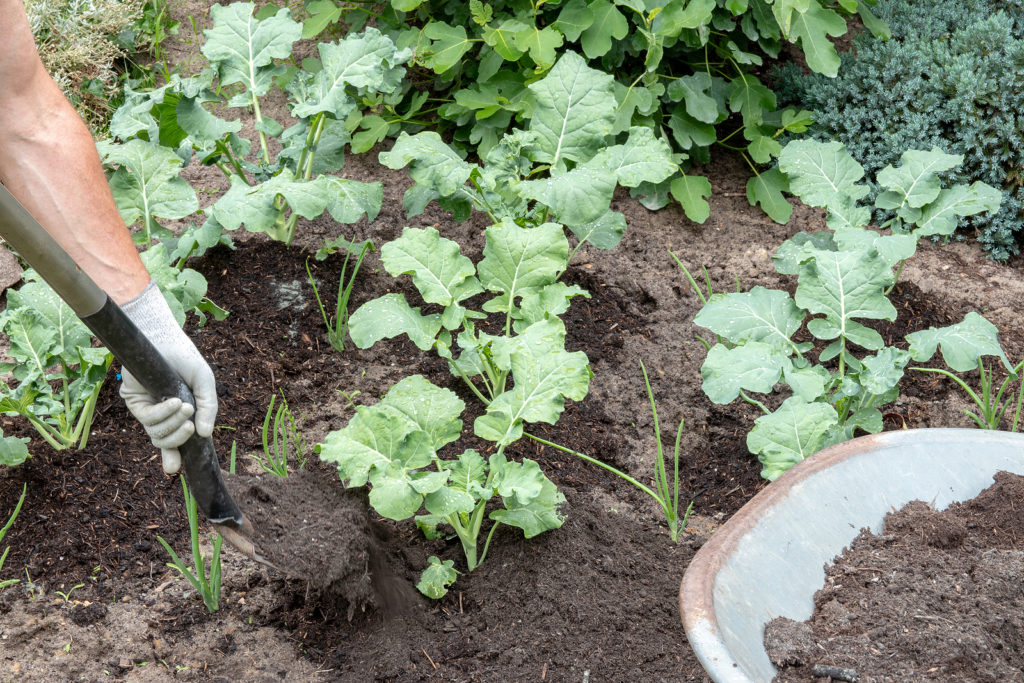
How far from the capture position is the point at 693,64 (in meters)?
3.83

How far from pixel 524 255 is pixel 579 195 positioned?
0.24 meters

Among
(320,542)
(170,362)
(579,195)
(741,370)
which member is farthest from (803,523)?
(170,362)

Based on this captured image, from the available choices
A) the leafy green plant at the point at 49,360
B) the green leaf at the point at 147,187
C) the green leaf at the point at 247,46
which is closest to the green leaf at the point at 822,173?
the green leaf at the point at 247,46

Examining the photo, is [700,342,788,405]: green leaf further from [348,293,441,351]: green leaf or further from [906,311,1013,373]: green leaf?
[348,293,441,351]: green leaf

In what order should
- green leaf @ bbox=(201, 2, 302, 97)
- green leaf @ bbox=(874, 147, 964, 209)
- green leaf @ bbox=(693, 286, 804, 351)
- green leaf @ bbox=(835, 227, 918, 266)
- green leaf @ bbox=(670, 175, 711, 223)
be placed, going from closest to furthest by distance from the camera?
1. green leaf @ bbox=(693, 286, 804, 351)
2. green leaf @ bbox=(835, 227, 918, 266)
3. green leaf @ bbox=(874, 147, 964, 209)
4. green leaf @ bbox=(201, 2, 302, 97)
5. green leaf @ bbox=(670, 175, 711, 223)

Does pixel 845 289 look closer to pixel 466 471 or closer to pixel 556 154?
pixel 556 154

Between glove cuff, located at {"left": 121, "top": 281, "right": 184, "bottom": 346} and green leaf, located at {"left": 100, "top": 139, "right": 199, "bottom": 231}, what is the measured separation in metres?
0.95

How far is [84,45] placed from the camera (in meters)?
3.98

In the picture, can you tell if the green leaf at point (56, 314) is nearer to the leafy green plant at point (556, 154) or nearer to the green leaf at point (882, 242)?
the leafy green plant at point (556, 154)

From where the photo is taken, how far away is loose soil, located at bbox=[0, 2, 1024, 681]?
2088 mm

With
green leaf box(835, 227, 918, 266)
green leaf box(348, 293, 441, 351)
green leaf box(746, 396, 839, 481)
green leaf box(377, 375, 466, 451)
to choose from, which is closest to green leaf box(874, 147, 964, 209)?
green leaf box(835, 227, 918, 266)

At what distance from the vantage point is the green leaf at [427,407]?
2.23m

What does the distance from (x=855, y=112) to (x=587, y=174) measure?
5.51 feet

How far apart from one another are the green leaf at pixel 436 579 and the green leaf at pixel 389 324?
581 millimetres
